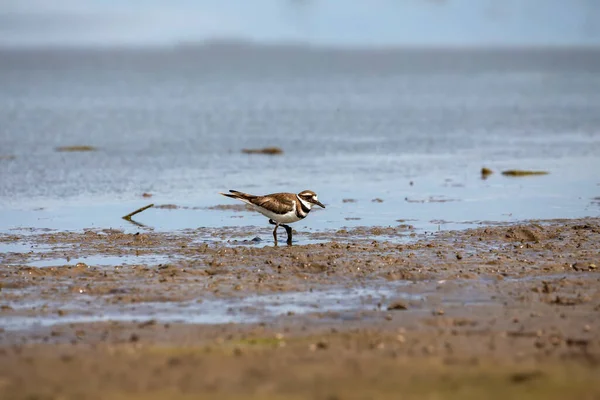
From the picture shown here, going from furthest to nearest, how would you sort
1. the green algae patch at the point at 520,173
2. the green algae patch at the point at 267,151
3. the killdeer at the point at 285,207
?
the green algae patch at the point at 267,151, the green algae patch at the point at 520,173, the killdeer at the point at 285,207

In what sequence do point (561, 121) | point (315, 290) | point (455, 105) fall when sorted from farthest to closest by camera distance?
point (455, 105) → point (561, 121) → point (315, 290)

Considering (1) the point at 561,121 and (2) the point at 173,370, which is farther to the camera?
(1) the point at 561,121

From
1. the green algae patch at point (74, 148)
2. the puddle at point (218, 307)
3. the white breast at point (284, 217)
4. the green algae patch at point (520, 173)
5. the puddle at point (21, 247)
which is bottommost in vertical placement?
the puddle at point (218, 307)

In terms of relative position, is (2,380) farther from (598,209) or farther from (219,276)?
(598,209)

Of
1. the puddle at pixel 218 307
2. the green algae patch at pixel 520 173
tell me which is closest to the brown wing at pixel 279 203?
the puddle at pixel 218 307

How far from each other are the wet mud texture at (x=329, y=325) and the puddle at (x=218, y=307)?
73 mm

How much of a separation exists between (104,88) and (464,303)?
79.7m

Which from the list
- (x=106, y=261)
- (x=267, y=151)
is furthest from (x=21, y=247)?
(x=267, y=151)

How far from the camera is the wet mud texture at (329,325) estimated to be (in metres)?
Result: 9.69

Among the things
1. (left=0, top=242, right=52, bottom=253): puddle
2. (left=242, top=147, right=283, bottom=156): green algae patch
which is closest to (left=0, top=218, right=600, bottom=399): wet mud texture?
(left=0, top=242, right=52, bottom=253): puddle

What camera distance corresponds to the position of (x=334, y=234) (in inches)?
735

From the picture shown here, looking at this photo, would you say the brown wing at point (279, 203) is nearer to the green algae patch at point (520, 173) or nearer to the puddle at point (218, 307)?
the puddle at point (218, 307)

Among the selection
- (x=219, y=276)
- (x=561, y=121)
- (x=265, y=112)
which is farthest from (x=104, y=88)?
(x=219, y=276)

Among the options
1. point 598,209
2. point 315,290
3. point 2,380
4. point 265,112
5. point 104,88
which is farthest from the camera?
point 104,88
